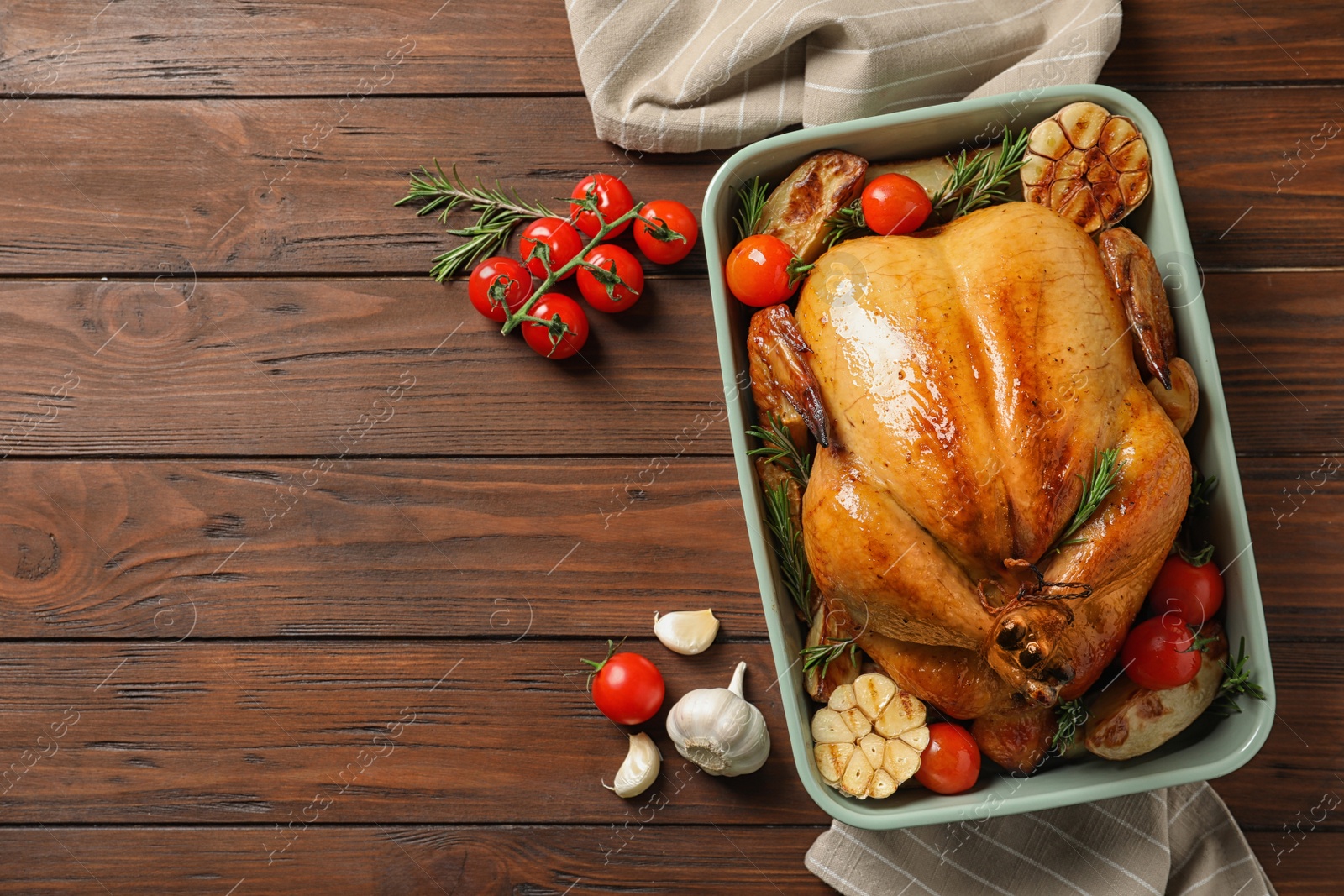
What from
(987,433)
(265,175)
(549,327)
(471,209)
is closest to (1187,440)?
(987,433)

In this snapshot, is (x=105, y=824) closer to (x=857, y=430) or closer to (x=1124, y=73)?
(x=857, y=430)

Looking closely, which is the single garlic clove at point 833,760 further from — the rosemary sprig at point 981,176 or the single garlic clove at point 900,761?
the rosemary sprig at point 981,176

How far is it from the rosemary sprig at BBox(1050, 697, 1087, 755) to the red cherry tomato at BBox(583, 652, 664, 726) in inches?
29.6

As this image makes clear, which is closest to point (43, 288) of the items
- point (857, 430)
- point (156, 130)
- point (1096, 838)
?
point (156, 130)

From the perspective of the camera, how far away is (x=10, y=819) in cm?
192

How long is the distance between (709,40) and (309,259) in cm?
97

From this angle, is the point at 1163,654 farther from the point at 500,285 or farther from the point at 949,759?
the point at 500,285

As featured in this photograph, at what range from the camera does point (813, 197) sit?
1.68 m

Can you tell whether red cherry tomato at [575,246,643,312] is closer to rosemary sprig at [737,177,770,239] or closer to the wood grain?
the wood grain

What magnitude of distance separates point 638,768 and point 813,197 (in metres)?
1.19

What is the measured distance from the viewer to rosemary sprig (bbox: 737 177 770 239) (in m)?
1.71

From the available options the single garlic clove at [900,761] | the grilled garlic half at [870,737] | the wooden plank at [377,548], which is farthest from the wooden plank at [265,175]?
the single garlic clove at [900,761]

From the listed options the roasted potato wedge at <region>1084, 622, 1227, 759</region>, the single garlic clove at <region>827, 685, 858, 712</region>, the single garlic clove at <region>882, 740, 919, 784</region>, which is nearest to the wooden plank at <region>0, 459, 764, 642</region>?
the single garlic clove at <region>827, 685, 858, 712</region>

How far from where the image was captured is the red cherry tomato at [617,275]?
72.6 inches
